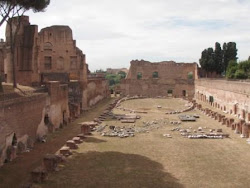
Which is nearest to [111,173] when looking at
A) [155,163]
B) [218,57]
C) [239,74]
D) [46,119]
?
[155,163]

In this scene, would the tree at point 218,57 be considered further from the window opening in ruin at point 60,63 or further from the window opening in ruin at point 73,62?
the window opening in ruin at point 60,63

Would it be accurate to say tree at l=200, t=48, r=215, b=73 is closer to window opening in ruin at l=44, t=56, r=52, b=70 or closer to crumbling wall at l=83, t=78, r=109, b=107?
crumbling wall at l=83, t=78, r=109, b=107

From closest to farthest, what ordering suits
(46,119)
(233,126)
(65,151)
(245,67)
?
(65,151)
(46,119)
(233,126)
(245,67)

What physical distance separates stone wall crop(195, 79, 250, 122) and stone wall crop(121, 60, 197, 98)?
667 centimetres

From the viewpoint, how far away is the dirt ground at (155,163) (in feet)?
34.4

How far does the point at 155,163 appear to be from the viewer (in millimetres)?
12469

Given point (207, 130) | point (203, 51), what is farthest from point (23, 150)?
point (203, 51)

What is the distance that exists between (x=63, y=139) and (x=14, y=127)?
3610 mm

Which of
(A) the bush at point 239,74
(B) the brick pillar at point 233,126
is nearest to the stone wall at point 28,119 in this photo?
(B) the brick pillar at point 233,126

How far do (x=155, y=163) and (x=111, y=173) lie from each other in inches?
76.3

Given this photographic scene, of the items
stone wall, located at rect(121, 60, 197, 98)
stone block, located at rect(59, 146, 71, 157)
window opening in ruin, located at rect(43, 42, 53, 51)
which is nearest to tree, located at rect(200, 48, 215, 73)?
stone wall, located at rect(121, 60, 197, 98)

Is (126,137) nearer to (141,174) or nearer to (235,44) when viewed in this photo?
(141,174)

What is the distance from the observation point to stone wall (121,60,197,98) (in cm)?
4609

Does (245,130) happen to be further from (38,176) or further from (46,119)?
(38,176)
